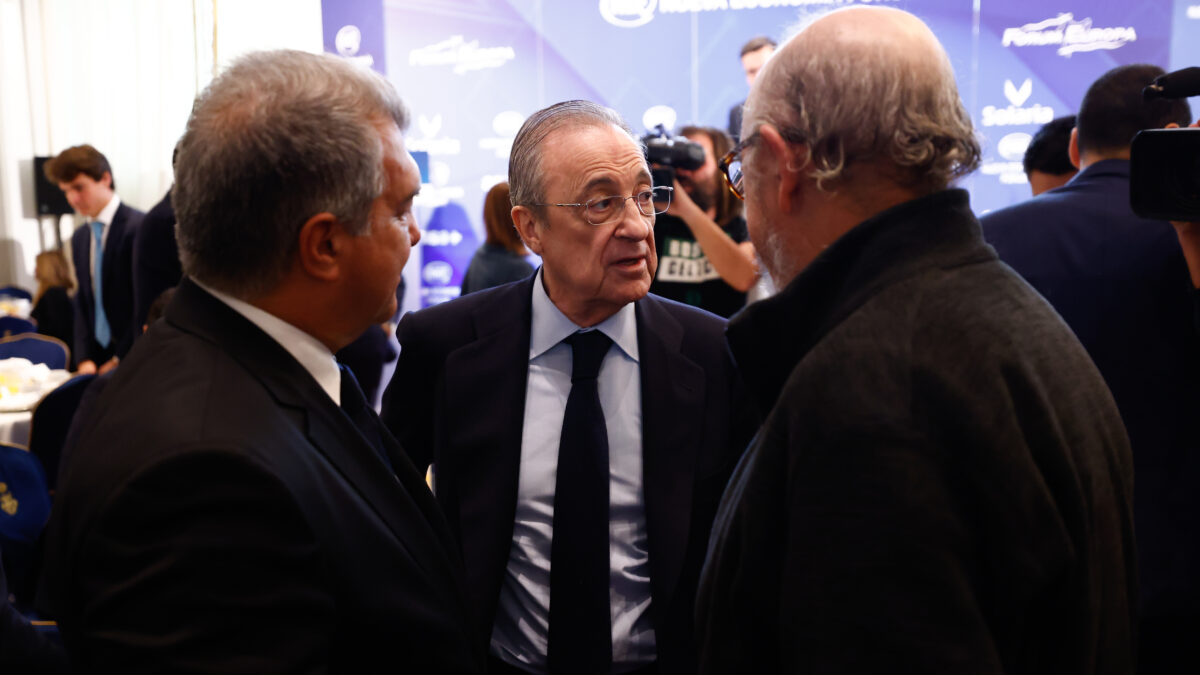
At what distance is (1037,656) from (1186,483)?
1.43 metres

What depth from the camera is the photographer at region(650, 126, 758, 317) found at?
3.00 metres

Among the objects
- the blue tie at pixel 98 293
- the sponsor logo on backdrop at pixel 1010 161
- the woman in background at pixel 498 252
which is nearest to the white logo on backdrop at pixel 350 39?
the blue tie at pixel 98 293

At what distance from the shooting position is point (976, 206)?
16.8ft

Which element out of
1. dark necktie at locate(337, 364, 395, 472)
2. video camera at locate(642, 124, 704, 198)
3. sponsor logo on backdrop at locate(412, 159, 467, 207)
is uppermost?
video camera at locate(642, 124, 704, 198)

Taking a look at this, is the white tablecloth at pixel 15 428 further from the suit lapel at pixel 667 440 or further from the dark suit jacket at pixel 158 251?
the suit lapel at pixel 667 440

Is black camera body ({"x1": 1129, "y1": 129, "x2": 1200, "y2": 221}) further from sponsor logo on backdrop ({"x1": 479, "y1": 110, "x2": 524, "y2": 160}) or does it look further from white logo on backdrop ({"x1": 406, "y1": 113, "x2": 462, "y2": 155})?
white logo on backdrop ({"x1": 406, "y1": 113, "x2": 462, "y2": 155})

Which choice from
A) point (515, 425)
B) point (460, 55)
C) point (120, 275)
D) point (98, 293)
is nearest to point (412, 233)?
point (515, 425)

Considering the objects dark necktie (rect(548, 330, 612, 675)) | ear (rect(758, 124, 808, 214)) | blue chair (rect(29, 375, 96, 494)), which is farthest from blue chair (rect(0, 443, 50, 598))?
ear (rect(758, 124, 808, 214))

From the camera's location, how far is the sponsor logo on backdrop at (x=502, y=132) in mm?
5953

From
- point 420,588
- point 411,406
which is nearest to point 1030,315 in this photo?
point 420,588

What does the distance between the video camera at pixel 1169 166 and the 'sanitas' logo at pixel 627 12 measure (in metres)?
4.32

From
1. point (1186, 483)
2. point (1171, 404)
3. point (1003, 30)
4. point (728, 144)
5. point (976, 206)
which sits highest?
point (1003, 30)

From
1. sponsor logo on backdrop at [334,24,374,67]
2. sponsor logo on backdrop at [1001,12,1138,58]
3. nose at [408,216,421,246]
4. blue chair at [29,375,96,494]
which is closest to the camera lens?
nose at [408,216,421,246]

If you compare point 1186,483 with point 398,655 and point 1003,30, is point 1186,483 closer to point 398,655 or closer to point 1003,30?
point 398,655
